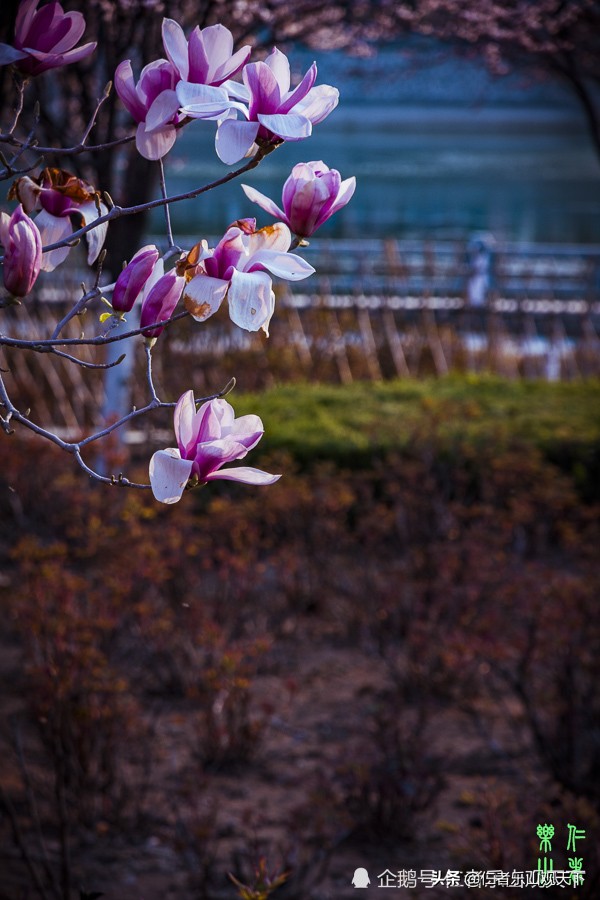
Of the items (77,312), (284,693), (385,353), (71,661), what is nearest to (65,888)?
(71,661)

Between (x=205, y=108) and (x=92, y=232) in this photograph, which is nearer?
(x=205, y=108)

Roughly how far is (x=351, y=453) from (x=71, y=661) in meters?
2.23

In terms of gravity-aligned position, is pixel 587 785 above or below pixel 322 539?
below

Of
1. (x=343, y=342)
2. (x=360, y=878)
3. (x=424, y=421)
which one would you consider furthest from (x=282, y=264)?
(x=343, y=342)

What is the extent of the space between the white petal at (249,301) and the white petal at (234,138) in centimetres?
13

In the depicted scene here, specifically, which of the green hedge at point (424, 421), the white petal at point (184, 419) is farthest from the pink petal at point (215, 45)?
the green hedge at point (424, 421)

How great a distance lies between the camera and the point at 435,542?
3580 millimetres

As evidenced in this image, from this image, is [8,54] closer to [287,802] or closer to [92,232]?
[92,232]

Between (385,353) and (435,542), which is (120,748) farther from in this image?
(385,353)

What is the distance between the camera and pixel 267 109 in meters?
1.06

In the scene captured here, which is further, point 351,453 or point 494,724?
point 351,453

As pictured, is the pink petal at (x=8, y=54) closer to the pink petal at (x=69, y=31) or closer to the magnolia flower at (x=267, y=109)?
the pink petal at (x=69, y=31)

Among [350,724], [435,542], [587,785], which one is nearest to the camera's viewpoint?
[587,785]

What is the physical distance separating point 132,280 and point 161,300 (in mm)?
40
